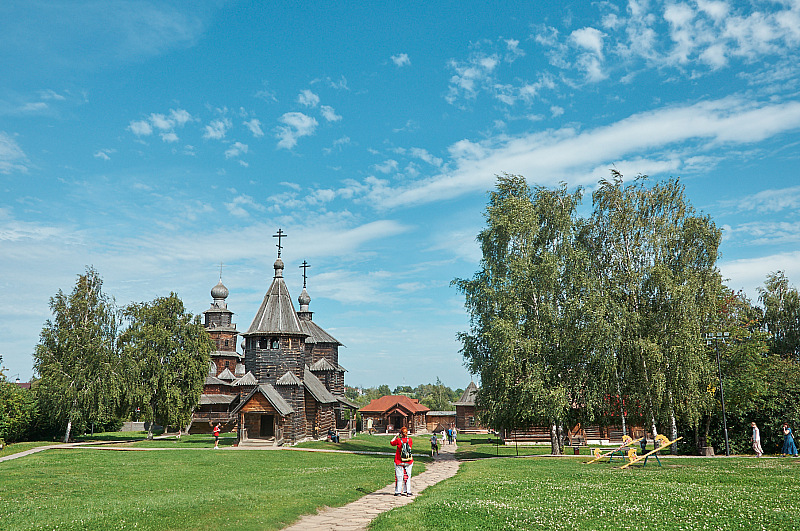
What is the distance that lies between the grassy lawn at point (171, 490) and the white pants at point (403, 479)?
1.35m

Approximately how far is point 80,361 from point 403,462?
38208mm

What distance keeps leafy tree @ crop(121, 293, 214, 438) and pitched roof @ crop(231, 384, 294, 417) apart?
6.05 m

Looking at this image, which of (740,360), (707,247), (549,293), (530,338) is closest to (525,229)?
(549,293)

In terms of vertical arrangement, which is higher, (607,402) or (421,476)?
(607,402)

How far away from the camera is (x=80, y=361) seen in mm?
44969

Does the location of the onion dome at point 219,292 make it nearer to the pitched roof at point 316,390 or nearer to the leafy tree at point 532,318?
the pitched roof at point 316,390

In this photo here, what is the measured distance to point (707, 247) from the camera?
34.2m

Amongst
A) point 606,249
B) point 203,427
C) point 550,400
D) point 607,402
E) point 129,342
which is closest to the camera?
point 550,400

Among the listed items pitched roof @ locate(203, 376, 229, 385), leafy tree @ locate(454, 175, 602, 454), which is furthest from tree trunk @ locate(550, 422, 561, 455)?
pitched roof @ locate(203, 376, 229, 385)

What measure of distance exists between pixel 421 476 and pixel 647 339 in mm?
16320

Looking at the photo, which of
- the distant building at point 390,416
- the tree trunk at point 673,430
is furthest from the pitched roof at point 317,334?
the tree trunk at point 673,430

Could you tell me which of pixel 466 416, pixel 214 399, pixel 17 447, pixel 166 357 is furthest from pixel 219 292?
pixel 466 416

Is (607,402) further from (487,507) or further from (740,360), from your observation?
(487,507)

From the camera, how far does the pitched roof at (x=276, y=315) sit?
47656mm
